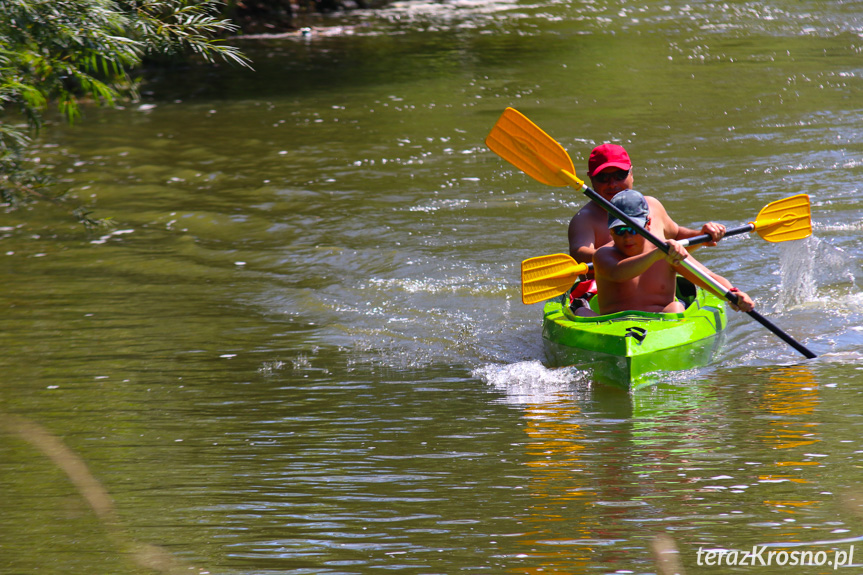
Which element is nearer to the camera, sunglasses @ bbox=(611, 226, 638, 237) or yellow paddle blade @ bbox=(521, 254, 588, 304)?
sunglasses @ bbox=(611, 226, 638, 237)

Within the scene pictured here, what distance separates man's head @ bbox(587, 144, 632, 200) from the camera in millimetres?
5574

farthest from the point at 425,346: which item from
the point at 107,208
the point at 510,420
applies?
the point at 107,208

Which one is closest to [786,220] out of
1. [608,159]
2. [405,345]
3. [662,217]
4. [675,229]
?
[675,229]

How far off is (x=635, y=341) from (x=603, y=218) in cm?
115

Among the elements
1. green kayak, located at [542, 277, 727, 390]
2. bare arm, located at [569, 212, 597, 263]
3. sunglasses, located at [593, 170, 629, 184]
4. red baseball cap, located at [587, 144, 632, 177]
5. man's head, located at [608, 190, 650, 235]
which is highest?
red baseball cap, located at [587, 144, 632, 177]

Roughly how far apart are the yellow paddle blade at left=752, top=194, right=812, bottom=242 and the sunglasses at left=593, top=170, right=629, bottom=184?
99cm

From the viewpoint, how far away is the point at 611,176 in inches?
220

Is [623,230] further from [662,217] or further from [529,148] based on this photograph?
[529,148]

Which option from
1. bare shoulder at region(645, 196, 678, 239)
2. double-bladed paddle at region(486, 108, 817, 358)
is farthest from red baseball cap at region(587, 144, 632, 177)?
bare shoulder at region(645, 196, 678, 239)

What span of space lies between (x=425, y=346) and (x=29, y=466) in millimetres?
2603

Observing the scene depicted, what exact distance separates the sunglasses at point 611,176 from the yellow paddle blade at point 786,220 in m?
0.99

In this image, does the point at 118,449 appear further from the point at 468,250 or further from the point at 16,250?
the point at 16,250

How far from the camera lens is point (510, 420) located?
451 centimetres

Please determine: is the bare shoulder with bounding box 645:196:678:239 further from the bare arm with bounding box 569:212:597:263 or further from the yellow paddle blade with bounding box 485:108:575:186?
the yellow paddle blade with bounding box 485:108:575:186
